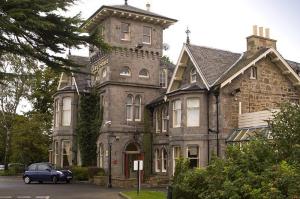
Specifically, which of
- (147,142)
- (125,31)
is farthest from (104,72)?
(147,142)

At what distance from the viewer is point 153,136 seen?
3728 cm

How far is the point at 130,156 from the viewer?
3722 centimetres

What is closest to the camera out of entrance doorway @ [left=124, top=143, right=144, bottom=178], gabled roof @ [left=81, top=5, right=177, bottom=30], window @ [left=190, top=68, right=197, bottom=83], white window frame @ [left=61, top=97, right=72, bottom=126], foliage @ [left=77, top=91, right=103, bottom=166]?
window @ [left=190, top=68, right=197, bottom=83]

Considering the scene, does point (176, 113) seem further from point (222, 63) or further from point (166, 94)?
point (222, 63)

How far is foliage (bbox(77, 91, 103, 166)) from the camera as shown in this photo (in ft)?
125

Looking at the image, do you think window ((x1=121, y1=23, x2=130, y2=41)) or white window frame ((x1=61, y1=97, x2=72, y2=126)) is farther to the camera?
white window frame ((x1=61, y1=97, x2=72, y2=126))

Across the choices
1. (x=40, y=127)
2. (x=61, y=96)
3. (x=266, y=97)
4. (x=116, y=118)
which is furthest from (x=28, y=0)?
(x=40, y=127)

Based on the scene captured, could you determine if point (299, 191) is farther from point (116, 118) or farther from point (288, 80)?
point (116, 118)

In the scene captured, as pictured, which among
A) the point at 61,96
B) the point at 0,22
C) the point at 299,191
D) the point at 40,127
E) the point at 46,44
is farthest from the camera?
the point at 40,127

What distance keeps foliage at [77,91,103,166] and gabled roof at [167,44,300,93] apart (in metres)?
8.18

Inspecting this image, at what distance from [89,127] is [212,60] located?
12.6m

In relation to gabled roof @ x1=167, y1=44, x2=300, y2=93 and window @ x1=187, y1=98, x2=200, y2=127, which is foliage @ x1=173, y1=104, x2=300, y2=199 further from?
window @ x1=187, y1=98, x2=200, y2=127

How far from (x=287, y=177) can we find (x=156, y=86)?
27774mm

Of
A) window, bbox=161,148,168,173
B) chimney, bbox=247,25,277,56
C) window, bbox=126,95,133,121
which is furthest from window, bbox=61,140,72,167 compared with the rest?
chimney, bbox=247,25,277,56
